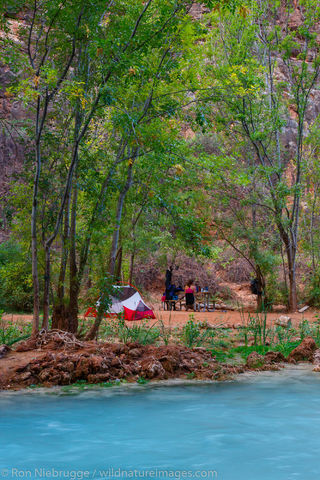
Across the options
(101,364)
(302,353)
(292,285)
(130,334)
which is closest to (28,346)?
(101,364)

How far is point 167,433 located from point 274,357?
398 centimetres

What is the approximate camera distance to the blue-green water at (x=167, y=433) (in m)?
4.42

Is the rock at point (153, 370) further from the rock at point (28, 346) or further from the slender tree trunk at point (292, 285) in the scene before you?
the slender tree trunk at point (292, 285)

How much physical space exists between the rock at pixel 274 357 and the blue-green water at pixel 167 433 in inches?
50.5

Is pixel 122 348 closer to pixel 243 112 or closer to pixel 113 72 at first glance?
pixel 113 72

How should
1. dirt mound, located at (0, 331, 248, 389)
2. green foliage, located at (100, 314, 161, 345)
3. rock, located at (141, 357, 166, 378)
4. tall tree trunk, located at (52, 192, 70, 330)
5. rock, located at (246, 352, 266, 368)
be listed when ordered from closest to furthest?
dirt mound, located at (0, 331, 248, 389) < rock, located at (141, 357, 166, 378) < rock, located at (246, 352, 266, 368) < tall tree trunk, located at (52, 192, 70, 330) < green foliage, located at (100, 314, 161, 345)

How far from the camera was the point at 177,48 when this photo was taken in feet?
32.4

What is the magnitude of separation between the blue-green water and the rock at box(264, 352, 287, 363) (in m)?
1.28

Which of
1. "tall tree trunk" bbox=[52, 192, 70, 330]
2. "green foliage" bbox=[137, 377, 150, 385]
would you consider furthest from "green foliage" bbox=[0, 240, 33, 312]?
"green foliage" bbox=[137, 377, 150, 385]

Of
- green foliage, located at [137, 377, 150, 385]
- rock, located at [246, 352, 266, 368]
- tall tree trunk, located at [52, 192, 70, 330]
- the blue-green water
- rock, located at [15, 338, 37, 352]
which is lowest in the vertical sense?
the blue-green water

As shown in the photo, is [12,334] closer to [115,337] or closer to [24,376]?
[115,337]

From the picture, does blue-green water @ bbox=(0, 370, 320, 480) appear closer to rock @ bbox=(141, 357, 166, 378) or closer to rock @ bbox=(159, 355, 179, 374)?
rock @ bbox=(141, 357, 166, 378)

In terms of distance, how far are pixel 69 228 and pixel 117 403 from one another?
13.9 feet

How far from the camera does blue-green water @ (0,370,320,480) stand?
174 inches
